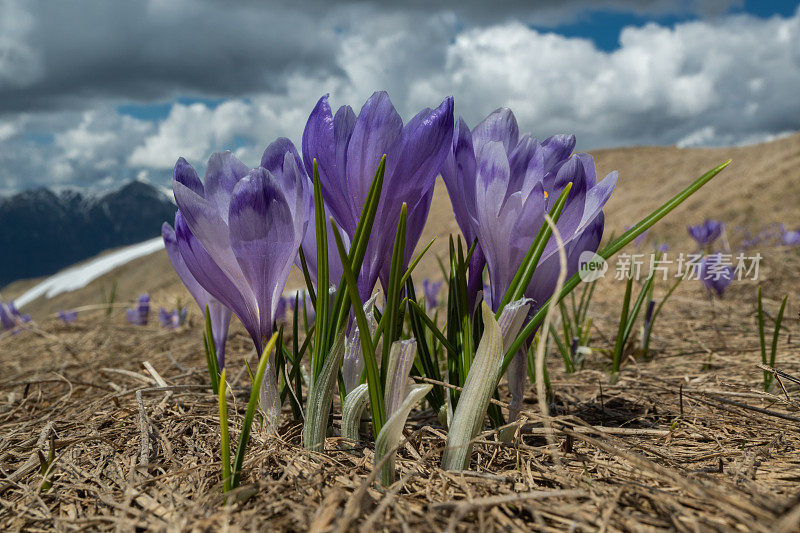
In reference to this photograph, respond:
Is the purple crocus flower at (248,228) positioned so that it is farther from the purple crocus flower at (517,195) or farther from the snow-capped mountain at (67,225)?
the snow-capped mountain at (67,225)

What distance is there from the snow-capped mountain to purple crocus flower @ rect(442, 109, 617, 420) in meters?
161

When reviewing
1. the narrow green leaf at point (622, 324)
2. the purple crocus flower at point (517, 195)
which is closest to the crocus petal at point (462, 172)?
the purple crocus flower at point (517, 195)

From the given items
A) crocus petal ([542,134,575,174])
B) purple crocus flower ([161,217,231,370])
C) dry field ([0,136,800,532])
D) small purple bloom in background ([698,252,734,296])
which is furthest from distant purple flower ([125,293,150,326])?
small purple bloom in background ([698,252,734,296])

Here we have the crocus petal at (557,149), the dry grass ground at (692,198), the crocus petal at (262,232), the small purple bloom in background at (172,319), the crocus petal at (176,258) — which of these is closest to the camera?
the crocus petal at (262,232)

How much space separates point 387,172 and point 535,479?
0.55 meters

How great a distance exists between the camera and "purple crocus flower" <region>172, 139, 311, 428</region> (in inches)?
32.6

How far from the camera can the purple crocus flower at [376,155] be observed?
0.84 meters

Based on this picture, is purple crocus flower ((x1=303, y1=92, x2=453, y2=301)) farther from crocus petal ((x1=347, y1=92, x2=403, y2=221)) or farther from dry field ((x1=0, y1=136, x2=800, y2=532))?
dry field ((x1=0, y1=136, x2=800, y2=532))

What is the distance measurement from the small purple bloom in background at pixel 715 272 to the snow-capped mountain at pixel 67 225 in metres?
160

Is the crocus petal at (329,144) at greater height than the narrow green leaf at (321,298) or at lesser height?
greater

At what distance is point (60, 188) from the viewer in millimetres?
180250

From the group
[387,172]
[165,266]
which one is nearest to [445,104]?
[387,172]

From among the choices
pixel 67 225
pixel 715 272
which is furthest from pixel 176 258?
pixel 67 225

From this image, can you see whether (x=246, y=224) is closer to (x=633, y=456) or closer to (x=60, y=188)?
(x=633, y=456)
